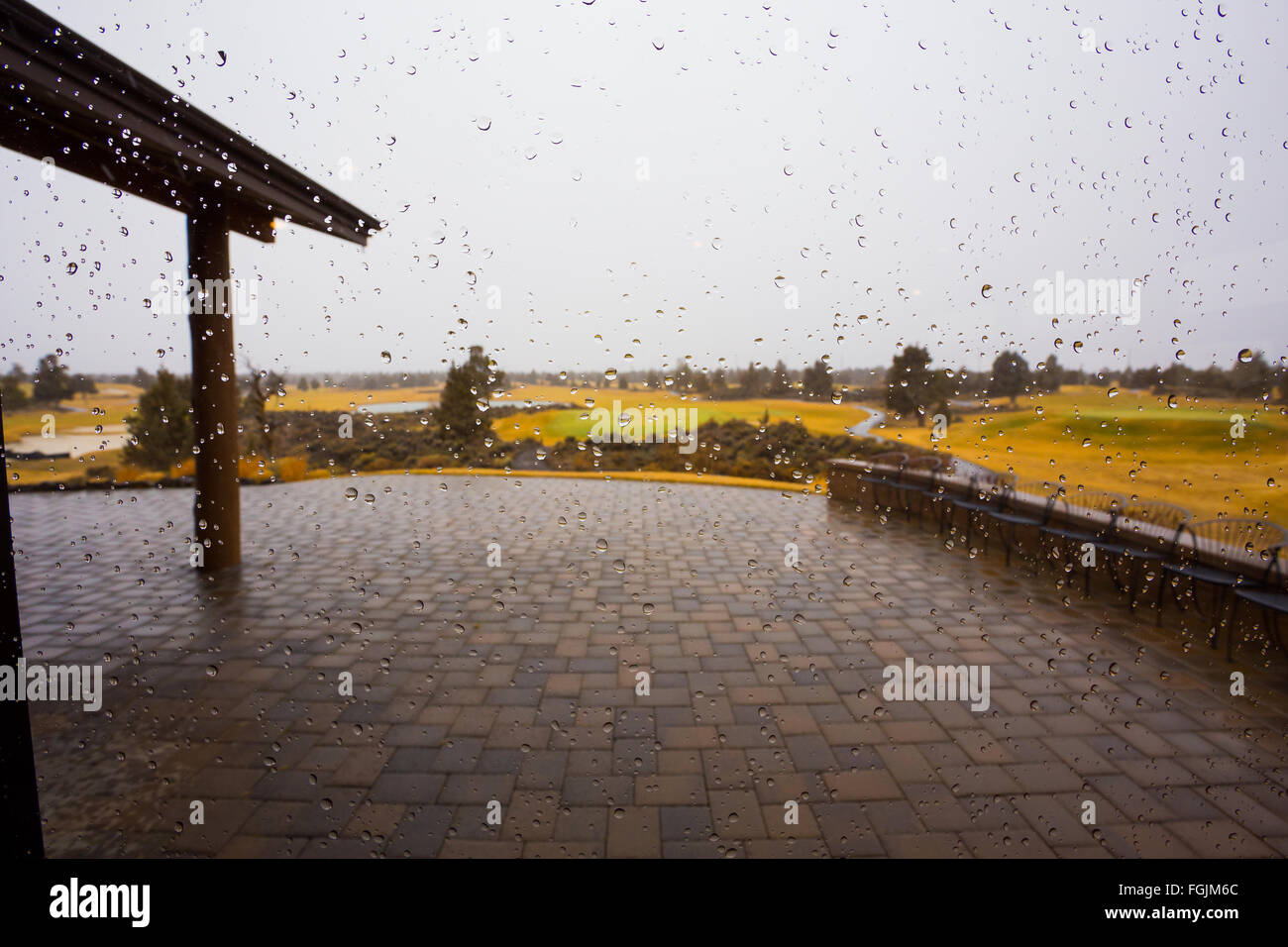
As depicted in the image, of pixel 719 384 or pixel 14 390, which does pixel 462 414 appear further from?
pixel 14 390

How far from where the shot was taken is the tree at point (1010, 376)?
329 cm

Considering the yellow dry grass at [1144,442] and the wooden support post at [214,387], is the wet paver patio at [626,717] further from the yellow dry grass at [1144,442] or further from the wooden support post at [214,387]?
the yellow dry grass at [1144,442]

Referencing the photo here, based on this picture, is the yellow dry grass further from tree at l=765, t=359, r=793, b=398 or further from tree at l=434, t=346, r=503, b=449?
tree at l=434, t=346, r=503, b=449

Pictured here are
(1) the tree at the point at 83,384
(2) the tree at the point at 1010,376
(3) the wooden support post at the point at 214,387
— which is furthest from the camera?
(3) the wooden support post at the point at 214,387

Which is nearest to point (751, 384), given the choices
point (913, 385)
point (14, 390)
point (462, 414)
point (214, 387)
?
point (913, 385)

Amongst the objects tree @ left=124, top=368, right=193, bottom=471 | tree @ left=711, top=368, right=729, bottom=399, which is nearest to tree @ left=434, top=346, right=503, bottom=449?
tree @ left=711, top=368, right=729, bottom=399

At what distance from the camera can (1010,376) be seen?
337 centimetres

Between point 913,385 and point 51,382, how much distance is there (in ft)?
16.0

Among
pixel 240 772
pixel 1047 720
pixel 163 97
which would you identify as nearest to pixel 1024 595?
pixel 1047 720

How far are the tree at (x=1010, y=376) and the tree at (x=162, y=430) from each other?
9806mm

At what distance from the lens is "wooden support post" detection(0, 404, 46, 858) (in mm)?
1385

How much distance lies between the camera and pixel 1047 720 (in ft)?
8.42

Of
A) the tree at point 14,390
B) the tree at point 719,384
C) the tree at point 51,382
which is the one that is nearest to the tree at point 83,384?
the tree at point 51,382

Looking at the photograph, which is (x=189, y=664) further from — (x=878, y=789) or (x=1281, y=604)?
(x=1281, y=604)
